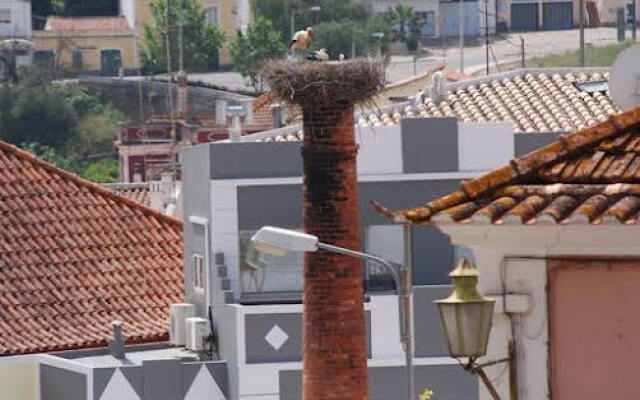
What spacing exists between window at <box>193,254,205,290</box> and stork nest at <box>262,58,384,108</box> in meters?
6.98

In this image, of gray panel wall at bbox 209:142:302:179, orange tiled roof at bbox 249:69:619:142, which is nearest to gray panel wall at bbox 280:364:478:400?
gray panel wall at bbox 209:142:302:179

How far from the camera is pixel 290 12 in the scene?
5138 inches

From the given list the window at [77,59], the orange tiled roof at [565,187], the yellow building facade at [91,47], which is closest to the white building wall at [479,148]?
the orange tiled roof at [565,187]

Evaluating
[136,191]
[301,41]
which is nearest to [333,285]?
[301,41]

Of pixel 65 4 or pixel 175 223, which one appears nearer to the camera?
pixel 175 223

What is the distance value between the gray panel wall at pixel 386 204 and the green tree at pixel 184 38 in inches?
3350

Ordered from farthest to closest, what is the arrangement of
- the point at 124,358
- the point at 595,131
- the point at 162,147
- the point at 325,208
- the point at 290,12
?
the point at 290,12
the point at 162,147
the point at 124,358
the point at 325,208
the point at 595,131

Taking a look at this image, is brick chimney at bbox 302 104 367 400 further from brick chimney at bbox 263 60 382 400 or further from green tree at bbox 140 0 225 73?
green tree at bbox 140 0 225 73

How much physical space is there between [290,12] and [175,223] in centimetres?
8884

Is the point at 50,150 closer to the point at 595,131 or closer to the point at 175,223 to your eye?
the point at 175,223

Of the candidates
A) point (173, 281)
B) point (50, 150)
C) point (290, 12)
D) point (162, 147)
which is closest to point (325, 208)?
point (173, 281)

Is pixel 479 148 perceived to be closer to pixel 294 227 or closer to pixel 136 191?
pixel 294 227

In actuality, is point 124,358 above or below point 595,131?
below

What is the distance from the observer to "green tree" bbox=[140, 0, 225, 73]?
12462 cm
